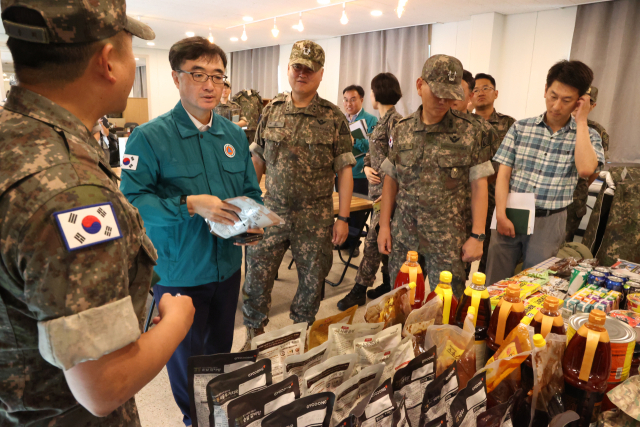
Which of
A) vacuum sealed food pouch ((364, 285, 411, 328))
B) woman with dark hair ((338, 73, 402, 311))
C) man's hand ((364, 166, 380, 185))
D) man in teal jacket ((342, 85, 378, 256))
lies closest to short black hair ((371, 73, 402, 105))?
woman with dark hair ((338, 73, 402, 311))

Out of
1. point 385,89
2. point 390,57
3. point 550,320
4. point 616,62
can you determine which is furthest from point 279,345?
point 390,57

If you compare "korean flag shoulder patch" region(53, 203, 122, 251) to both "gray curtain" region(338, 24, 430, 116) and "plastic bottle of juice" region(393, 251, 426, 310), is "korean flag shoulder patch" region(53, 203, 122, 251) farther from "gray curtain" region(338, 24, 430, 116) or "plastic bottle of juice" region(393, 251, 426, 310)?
"gray curtain" region(338, 24, 430, 116)

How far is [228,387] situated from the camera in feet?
2.53

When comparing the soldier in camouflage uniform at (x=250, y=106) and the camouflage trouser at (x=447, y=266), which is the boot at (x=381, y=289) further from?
the soldier in camouflage uniform at (x=250, y=106)

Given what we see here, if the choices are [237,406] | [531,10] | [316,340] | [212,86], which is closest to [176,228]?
[212,86]

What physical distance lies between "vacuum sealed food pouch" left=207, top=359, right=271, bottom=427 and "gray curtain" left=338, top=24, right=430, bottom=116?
6995 millimetres

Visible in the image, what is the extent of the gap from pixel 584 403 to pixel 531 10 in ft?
20.5

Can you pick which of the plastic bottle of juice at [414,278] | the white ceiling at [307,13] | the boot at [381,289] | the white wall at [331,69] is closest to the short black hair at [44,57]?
the plastic bottle of juice at [414,278]

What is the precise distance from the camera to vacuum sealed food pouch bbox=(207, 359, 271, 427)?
758 mm

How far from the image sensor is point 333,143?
2.27 metres

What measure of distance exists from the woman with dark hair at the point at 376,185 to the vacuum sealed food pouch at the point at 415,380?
2040mm

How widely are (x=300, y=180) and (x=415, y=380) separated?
1473 millimetres

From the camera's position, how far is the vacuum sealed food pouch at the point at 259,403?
0.72m

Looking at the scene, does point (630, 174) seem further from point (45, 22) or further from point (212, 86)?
point (45, 22)
